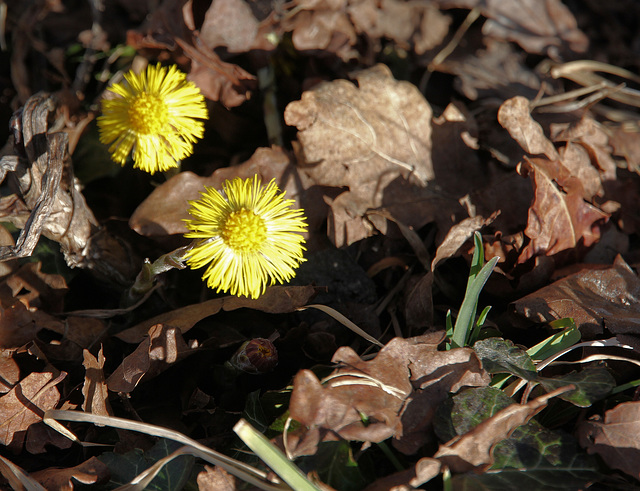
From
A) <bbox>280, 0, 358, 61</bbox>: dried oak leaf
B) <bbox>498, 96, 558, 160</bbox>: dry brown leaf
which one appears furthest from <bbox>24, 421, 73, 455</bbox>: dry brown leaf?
<bbox>498, 96, 558, 160</bbox>: dry brown leaf

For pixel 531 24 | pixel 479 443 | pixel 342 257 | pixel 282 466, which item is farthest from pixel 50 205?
pixel 531 24

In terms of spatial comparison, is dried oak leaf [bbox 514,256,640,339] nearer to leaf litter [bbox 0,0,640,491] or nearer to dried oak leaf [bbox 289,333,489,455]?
leaf litter [bbox 0,0,640,491]

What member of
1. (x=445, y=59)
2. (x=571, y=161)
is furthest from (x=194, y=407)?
(x=445, y=59)

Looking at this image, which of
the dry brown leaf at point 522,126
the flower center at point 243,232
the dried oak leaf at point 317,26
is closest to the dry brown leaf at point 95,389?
the flower center at point 243,232

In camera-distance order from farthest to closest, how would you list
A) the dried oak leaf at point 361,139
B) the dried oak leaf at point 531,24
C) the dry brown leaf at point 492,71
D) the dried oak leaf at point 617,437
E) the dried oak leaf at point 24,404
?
the dried oak leaf at point 531,24 → the dry brown leaf at point 492,71 → the dried oak leaf at point 361,139 → the dried oak leaf at point 24,404 → the dried oak leaf at point 617,437

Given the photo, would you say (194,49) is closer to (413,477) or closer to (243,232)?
(243,232)

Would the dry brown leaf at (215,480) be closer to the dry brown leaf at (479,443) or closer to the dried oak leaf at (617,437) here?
the dry brown leaf at (479,443)
